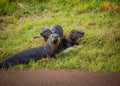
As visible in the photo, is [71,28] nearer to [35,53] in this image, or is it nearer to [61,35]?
[61,35]

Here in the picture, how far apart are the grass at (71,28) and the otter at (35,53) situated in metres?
0.11

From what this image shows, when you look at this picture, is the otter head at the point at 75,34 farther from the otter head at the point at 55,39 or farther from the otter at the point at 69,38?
the otter head at the point at 55,39

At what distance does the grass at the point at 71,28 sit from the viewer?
17.4 ft

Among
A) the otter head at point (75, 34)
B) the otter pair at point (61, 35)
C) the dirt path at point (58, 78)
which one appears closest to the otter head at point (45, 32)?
the otter pair at point (61, 35)

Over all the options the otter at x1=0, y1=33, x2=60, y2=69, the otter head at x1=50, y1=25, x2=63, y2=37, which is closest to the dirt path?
the otter at x1=0, y1=33, x2=60, y2=69

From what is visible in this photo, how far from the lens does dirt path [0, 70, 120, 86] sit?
16.1 feet

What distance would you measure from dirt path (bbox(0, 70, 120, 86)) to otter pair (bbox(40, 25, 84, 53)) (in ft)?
2.44

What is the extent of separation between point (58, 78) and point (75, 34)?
1.06 meters

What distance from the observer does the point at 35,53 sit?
5.61 meters

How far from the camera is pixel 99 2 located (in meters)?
6.07

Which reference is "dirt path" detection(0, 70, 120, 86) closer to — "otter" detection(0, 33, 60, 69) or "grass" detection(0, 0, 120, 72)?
"grass" detection(0, 0, 120, 72)

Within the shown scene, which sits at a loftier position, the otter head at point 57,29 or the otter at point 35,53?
the otter head at point 57,29

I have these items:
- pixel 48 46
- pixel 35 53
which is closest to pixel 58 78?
pixel 35 53

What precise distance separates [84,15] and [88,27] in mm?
241
